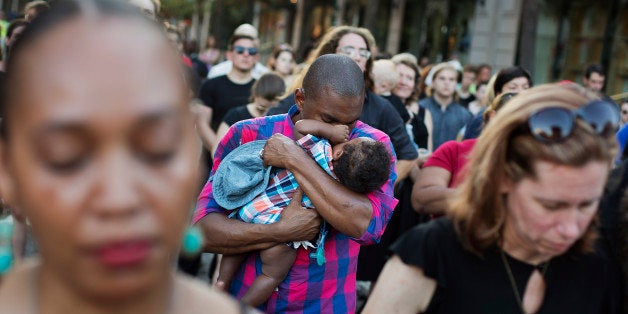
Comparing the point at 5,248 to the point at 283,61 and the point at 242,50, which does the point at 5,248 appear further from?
the point at 283,61

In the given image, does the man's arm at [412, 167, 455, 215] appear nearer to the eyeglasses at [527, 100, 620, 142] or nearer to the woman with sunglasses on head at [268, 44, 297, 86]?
the eyeglasses at [527, 100, 620, 142]

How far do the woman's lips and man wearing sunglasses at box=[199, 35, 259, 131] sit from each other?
5.67m

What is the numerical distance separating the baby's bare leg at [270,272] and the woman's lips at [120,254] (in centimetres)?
187

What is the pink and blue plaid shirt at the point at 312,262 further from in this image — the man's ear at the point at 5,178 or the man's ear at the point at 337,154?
the man's ear at the point at 5,178

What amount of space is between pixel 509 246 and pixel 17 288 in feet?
4.51

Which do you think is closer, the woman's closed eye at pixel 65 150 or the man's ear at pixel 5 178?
the woman's closed eye at pixel 65 150

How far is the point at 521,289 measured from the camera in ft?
6.75

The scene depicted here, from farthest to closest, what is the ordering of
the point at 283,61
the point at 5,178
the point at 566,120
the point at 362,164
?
the point at 283,61 < the point at 362,164 < the point at 566,120 < the point at 5,178

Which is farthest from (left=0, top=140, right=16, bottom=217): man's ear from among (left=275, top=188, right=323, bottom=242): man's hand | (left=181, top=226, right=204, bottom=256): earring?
(left=275, top=188, right=323, bottom=242): man's hand

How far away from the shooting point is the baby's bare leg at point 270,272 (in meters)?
2.86

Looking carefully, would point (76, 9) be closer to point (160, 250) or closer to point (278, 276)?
point (160, 250)

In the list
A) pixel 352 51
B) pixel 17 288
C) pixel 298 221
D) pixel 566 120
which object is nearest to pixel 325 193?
pixel 298 221

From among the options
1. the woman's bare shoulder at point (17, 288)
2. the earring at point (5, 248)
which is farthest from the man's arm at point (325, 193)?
the woman's bare shoulder at point (17, 288)

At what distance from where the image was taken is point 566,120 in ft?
6.21
